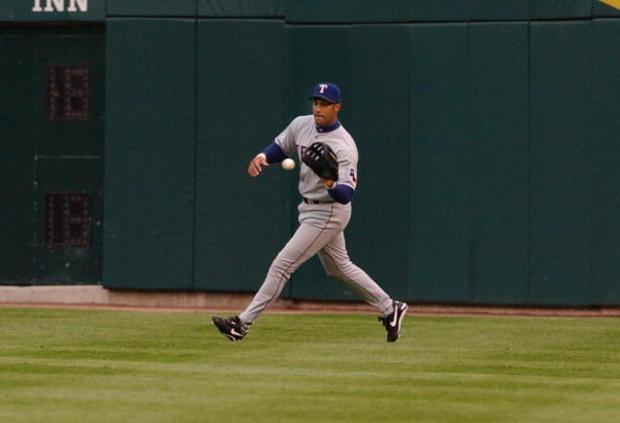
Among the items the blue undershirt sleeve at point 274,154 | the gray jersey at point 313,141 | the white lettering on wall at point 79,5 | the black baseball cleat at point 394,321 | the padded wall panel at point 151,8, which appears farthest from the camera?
the white lettering on wall at point 79,5

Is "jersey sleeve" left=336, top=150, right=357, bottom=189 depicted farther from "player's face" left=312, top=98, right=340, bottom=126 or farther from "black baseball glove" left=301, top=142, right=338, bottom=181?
"player's face" left=312, top=98, right=340, bottom=126

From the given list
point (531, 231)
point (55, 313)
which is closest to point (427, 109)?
point (531, 231)

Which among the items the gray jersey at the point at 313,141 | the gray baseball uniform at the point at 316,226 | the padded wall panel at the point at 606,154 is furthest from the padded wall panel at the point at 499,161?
the gray jersey at the point at 313,141

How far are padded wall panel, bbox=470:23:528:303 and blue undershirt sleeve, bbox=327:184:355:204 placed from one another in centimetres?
547

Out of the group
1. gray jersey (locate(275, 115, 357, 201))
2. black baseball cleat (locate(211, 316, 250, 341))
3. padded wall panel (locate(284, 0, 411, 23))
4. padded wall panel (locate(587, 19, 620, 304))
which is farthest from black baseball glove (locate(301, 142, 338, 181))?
padded wall panel (locate(587, 19, 620, 304))

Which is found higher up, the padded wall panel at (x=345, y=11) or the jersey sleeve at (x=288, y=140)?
the padded wall panel at (x=345, y=11)

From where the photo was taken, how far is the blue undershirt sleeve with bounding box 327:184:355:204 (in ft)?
40.2

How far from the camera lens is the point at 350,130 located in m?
17.8

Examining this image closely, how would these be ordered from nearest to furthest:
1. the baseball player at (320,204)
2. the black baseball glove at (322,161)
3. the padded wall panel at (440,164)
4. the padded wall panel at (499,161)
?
1. the black baseball glove at (322,161)
2. the baseball player at (320,204)
3. the padded wall panel at (499,161)
4. the padded wall panel at (440,164)

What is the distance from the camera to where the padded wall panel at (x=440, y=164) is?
17562mm

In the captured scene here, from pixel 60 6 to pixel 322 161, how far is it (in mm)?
7193

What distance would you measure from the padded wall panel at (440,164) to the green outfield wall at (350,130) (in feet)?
0.07

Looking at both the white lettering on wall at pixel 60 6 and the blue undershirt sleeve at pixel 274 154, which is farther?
the white lettering on wall at pixel 60 6

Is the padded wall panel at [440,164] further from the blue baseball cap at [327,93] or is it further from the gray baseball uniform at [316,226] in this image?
the blue baseball cap at [327,93]
